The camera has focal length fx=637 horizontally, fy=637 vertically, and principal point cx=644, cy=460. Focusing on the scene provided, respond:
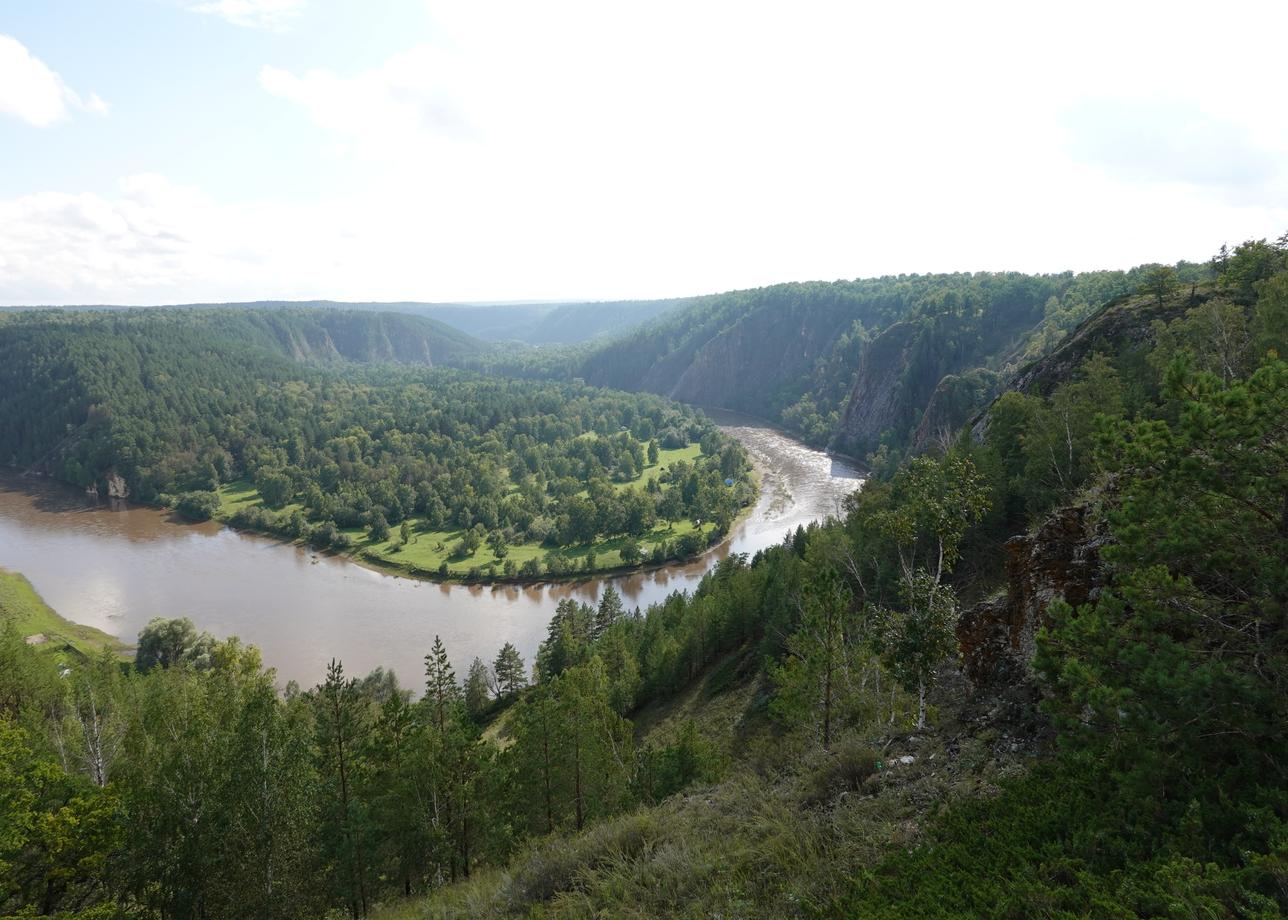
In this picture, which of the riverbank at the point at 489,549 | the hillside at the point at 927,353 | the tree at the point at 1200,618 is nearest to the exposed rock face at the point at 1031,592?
the tree at the point at 1200,618

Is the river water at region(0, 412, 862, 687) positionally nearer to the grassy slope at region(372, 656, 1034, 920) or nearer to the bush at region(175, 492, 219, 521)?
the bush at region(175, 492, 219, 521)

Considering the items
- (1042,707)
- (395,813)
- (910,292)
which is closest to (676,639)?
(395,813)

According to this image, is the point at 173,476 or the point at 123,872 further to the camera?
the point at 173,476

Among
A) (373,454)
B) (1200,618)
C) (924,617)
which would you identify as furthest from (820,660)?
(373,454)

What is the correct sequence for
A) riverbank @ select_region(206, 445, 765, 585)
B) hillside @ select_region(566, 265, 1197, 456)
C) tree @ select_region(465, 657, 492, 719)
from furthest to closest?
hillside @ select_region(566, 265, 1197, 456) < riverbank @ select_region(206, 445, 765, 585) < tree @ select_region(465, 657, 492, 719)

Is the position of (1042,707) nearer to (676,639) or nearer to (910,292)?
(676,639)

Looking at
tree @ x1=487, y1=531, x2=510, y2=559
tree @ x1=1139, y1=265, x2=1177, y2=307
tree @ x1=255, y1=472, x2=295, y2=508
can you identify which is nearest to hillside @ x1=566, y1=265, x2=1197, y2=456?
tree @ x1=1139, y1=265, x2=1177, y2=307

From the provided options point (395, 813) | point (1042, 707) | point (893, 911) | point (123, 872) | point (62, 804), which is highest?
point (1042, 707)
